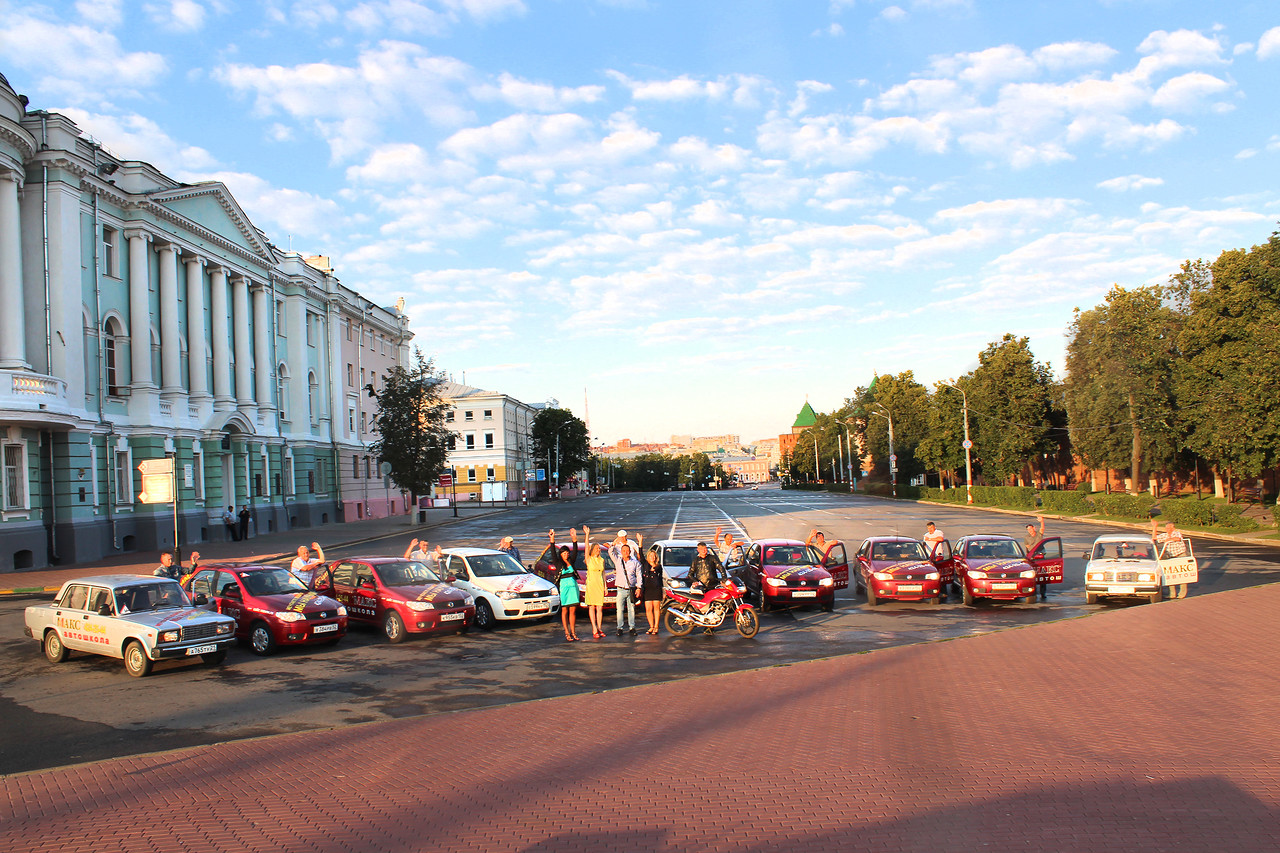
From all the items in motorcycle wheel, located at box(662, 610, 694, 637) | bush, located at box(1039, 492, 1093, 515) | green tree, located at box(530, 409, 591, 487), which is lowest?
bush, located at box(1039, 492, 1093, 515)

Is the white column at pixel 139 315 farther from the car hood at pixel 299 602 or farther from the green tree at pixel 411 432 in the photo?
the car hood at pixel 299 602

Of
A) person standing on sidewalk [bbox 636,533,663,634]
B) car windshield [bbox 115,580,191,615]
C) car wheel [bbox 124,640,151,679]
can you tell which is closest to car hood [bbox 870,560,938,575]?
person standing on sidewalk [bbox 636,533,663,634]

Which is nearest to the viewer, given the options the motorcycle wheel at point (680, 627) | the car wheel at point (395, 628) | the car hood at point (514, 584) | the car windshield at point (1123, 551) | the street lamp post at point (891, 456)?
the motorcycle wheel at point (680, 627)

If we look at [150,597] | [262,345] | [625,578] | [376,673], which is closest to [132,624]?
[150,597]

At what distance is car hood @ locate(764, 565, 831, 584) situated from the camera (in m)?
18.4

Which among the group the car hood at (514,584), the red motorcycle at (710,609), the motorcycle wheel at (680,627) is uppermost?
the car hood at (514,584)

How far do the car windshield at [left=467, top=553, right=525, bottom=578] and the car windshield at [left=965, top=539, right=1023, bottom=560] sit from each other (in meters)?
9.88

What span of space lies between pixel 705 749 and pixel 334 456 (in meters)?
52.3

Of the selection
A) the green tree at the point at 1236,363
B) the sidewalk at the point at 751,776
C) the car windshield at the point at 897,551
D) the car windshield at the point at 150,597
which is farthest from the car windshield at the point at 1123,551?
the green tree at the point at 1236,363

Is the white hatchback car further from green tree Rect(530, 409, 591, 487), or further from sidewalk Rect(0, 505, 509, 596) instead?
green tree Rect(530, 409, 591, 487)

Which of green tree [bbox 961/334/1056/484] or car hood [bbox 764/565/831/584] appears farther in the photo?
green tree [bbox 961/334/1056/484]

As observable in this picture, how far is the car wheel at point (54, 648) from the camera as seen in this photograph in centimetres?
1413

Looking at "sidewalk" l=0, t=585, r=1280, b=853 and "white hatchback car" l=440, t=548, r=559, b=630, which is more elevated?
"white hatchback car" l=440, t=548, r=559, b=630

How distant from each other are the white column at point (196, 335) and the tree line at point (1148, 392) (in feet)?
147
